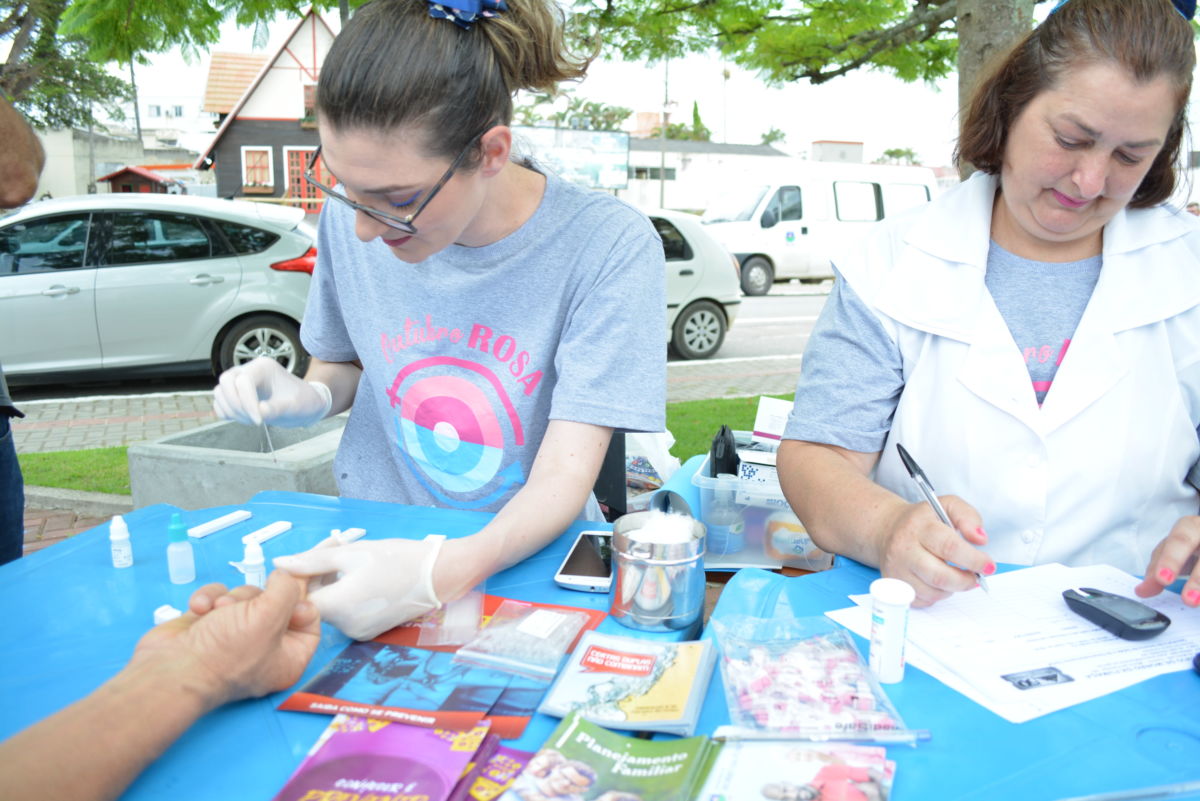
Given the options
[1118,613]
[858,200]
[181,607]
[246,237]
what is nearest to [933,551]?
[1118,613]

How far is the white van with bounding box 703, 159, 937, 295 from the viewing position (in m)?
14.3

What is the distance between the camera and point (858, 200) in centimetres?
1469

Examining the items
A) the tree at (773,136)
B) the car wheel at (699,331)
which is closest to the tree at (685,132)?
the tree at (773,136)

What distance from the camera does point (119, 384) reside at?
275 inches

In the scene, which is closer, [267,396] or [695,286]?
[267,396]

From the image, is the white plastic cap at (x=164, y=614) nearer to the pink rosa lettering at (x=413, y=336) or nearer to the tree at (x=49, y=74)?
the pink rosa lettering at (x=413, y=336)

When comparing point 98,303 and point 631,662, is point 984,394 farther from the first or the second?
point 98,303

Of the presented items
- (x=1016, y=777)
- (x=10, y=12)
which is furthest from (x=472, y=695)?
(x=10, y=12)

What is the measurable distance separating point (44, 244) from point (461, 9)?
226 inches

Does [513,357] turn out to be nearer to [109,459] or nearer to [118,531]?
[118,531]

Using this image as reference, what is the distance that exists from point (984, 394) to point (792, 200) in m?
13.5

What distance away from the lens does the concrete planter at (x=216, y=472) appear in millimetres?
2988

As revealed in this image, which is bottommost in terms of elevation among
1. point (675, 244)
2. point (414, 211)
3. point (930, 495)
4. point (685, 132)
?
point (930, 495)

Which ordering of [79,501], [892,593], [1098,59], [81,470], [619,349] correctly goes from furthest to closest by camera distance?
1. [81,470]
2. [79,501]
3. [619,349]
4. [1098,59]
5. [892,593]
